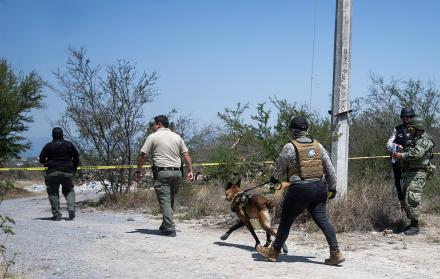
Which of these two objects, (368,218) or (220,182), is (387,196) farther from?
(220,182)

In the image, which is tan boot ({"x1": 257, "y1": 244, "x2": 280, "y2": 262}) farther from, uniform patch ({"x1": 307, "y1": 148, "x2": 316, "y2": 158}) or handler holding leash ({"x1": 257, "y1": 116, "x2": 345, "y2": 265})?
uniform patch ({"x1": 307, "y1": 148, "x2": 316, "y2": 158})

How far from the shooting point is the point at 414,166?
848 cm

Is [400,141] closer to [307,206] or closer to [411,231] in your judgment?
[411,231]

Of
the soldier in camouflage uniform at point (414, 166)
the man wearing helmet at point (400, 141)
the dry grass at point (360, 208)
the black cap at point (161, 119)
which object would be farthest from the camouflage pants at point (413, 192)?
the black cap at point (161, 119)

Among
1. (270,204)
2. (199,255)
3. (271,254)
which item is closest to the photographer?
(271,254)

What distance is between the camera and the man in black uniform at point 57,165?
10914mm

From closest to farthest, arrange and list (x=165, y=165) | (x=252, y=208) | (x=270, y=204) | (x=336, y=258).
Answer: (x=336, y=258) < (x=270, y=204) < (x=252, y=208) < (x=165, y=165)

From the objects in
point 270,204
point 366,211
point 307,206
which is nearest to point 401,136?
point 366,211

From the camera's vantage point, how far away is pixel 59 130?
36.2 ft

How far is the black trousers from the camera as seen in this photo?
632cm

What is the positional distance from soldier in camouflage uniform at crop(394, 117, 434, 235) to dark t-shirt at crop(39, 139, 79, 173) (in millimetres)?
6361

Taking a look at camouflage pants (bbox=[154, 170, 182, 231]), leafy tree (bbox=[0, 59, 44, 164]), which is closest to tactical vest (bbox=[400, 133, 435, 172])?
camouflage pants (bbox=[154, 170, 182, 231])

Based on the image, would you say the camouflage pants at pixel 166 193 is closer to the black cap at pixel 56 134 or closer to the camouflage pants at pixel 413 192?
the black cap at pixel 56 134

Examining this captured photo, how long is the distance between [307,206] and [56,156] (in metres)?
6.24
